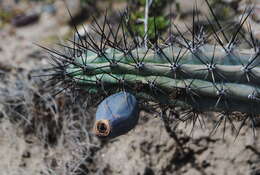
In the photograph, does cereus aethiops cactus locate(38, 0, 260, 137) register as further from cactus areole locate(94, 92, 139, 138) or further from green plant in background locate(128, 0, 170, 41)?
green plant in background locate(128, 0, 170, 41)

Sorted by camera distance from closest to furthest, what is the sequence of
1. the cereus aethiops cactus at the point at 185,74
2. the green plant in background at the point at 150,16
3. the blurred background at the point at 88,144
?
the cereus aethiops cactus at the point at 185,74, the blurred background at the point at 88,144, the green plant in background at the point at 150,16

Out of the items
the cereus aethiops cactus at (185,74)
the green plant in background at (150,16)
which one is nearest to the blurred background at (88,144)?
the green plant in background at (150,16)

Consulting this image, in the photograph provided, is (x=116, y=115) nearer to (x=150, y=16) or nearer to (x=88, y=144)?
(x=88, y=144)

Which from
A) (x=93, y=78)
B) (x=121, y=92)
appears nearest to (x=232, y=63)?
(x=121, y=92)

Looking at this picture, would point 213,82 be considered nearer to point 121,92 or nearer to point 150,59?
point 150,59

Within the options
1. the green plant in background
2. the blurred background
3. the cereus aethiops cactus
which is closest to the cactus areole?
the cereus aethiops cactus

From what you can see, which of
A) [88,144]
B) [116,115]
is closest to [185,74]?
[116,115]

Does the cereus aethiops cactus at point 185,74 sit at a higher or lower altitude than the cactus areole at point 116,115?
higher

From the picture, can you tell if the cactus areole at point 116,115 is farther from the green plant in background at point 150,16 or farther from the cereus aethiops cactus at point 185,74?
the green plant in background at point 150,16
